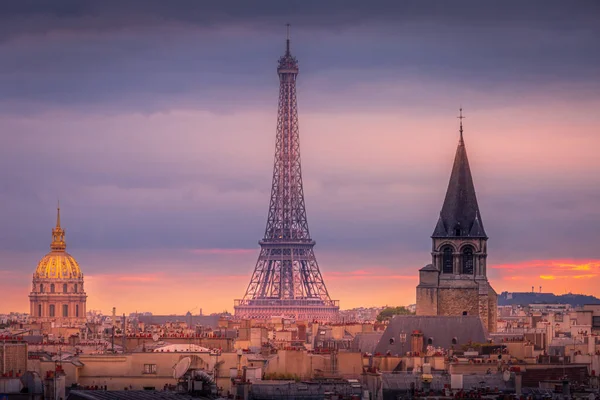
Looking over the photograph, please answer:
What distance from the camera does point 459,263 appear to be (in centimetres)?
13575

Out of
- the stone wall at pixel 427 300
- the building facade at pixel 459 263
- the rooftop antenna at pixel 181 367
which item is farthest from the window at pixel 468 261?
the rooftop antenna at pixel 181 367

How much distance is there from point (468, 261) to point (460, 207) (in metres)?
2.97

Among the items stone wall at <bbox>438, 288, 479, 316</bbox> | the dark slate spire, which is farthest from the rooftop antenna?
the dark slate spire

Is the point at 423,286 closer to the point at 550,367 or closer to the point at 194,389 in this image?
the point at 550,367

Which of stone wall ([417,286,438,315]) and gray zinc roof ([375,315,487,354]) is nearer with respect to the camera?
gray zinc roof ([375,315,487,354])

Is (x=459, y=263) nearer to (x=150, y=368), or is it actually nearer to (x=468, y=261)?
(x=468, y=261)

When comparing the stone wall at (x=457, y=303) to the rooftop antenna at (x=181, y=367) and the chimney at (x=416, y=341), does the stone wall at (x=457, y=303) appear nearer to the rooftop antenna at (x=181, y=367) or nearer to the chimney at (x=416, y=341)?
the chimney at (x=416, y=341)

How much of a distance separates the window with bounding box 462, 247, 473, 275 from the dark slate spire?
2.59 ft

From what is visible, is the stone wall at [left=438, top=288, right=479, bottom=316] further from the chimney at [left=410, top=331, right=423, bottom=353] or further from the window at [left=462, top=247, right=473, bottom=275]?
the chimney at [left=410, top=331, right=423, bottom=353]

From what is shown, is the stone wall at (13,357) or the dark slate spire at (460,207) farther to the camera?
the dark slate spire at (460,207)

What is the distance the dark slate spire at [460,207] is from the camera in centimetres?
13688

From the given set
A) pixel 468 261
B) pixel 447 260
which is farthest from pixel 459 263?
pixel 468 261

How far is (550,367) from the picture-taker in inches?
3223

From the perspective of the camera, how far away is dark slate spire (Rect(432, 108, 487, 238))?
13688 cm
